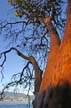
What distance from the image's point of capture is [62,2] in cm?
1052

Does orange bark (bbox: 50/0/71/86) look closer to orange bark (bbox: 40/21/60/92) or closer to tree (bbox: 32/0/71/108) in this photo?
tree (bbox: 32/0/71/108)

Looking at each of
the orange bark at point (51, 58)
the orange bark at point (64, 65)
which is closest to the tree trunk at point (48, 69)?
the orange bark at point (51, 58)

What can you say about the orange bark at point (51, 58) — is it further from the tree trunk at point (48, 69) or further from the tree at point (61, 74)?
the tree at point (61, 74)

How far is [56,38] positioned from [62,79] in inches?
83.4

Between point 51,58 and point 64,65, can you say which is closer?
→ point 64,65

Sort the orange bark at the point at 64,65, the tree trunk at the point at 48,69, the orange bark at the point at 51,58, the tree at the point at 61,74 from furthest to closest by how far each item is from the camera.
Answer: the orange bark at the point at 51,58 < the tree trunk at the point at 48,69 < the orange bark at the point at 64,65 < the tree at the point at 61,74

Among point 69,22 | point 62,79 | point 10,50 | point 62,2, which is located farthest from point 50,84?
point 62,2

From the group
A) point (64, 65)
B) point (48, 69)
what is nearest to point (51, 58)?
point (48, 69)

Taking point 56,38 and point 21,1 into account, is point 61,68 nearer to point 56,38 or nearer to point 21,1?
point 56,38

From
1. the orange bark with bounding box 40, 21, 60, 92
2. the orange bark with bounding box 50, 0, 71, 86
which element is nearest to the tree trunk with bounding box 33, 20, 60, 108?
the orange bark with bounding box 40, 21, 60, 92

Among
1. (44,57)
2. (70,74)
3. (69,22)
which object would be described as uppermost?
(69,22)

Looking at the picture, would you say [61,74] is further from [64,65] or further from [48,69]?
[48,69]

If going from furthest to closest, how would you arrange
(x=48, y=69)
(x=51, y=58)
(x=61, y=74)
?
1. (x=51, y=58)
2. (x=48, y=69)
3. (x=61, y=74)

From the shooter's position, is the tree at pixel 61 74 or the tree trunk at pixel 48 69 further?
the tree trunk at pixel 48 69
